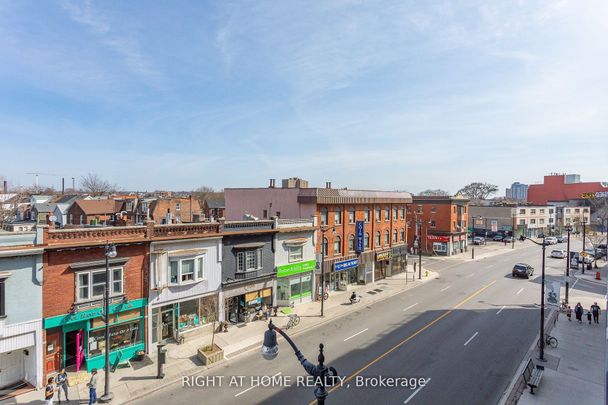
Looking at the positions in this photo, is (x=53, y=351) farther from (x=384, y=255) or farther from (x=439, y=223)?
(x=439, y=223)

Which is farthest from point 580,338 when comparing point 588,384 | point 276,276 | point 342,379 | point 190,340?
point 190,340

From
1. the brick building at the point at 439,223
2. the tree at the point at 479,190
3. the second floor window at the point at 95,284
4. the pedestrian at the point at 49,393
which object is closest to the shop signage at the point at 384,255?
the brick building at the point at 439,223

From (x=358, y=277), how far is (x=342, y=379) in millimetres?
20652

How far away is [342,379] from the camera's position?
17.6 m

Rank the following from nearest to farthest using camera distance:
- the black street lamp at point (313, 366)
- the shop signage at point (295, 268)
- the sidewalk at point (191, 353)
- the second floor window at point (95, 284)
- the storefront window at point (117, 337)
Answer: the black street lamp at point (313, 366), the sidewalk at point (191, 353), the second floor window at point (95, 284), the storefront window at point (117, 337), the shop signage at point (295, 268)

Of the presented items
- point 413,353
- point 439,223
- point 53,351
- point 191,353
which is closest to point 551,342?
point 413,353

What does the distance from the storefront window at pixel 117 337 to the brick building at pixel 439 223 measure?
45702mm

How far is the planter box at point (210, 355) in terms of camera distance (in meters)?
19.1

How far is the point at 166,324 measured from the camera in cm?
2209

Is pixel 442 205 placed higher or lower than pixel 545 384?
higher

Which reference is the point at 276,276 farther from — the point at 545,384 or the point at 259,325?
the point at 545,384

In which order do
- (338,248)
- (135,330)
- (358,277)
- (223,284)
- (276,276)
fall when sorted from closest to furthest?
(135,330), (223,284), (276,276), (338,248), (358,277)

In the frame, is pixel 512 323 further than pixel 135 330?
Yes

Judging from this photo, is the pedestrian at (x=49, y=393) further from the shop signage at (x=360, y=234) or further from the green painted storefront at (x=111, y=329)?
the shop signage at (x=360, y=234)
